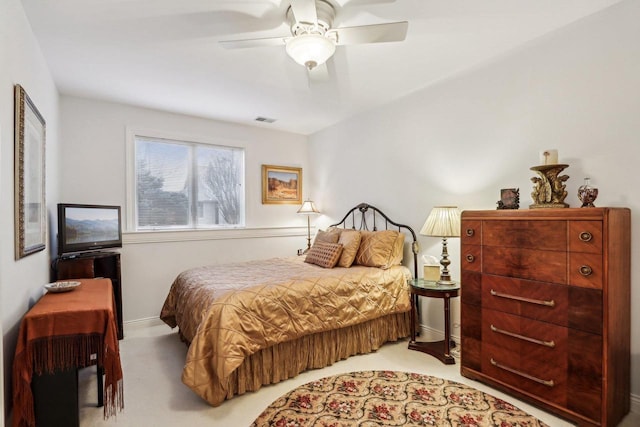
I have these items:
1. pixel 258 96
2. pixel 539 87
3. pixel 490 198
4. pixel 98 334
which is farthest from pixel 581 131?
pixel 98 334

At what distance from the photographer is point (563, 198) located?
2219 mm

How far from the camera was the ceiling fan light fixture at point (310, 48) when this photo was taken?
1.90 meters

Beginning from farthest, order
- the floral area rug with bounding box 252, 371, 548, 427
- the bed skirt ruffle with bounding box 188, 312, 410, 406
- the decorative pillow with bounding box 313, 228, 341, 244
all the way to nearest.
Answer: the decorative pillow with bounding box 313, 228, 341, 244, the bed skirt ruffle with bounding box 188, 312, 410, 406, the floral area rug with bounding box 252, 371, 548, 427

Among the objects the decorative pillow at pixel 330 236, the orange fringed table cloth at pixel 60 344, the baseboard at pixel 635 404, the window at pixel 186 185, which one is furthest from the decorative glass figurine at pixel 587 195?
the window at pixel 186 185

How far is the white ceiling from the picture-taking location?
2.11 m

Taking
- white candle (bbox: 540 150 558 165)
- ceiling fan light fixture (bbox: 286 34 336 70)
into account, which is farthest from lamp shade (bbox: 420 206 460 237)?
ceiling fan light fixture (bbox: 286 34 336 70)

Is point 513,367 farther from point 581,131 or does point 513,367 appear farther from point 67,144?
point 67,144

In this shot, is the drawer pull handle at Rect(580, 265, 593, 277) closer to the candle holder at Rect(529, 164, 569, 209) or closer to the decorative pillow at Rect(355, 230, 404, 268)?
the candle holder at Rect(529, 164, 569, 209)

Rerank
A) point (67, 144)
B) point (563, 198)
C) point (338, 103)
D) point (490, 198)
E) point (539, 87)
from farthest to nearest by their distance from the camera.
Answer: point (338, 103), point (67, 144), point (490, 198), point (539, 87), point (563, 198)

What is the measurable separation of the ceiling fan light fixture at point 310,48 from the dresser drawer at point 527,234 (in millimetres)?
1654

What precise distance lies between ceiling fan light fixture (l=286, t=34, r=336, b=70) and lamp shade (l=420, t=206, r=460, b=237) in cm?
171

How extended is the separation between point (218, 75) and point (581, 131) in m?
2.99

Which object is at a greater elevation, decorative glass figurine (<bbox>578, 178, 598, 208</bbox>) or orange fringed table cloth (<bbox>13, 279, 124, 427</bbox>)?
→ decorative glass figurine (<bbox>578, 178, 598, 208</bbox>)

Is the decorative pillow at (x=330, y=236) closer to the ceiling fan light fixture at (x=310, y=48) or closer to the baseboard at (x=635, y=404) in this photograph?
the ceiling fan light fixture at (x=310, y=48)
